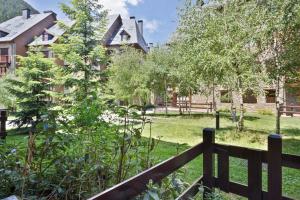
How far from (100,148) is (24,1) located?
37.5m

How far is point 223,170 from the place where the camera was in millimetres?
2166

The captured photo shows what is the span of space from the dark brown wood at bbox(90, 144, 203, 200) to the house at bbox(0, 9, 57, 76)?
2708 cm

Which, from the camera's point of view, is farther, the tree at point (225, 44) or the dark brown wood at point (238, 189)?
the tree at point (225, 44)

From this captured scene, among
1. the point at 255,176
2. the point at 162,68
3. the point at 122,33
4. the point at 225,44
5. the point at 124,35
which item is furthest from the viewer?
the point at 122,33

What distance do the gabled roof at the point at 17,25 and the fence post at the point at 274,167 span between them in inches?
1129

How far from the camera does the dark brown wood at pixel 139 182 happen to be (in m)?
1.06

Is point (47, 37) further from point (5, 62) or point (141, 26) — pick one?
point (141, 26)

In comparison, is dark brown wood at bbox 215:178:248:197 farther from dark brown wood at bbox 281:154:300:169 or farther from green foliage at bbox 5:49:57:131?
green foliage at bbox 5:49:57:131

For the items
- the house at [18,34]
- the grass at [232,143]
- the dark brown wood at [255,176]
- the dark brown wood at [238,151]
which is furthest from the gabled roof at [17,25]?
the dark brown wood at [255,176]

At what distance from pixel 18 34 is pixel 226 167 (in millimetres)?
28558

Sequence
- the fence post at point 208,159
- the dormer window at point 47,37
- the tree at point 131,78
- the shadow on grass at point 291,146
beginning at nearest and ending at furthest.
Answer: the fence post at point 208,159 < the shadow on grass at point 291,146 < the tree at point 131,78 < the dormer window at point 47,37

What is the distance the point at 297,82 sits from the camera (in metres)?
8.95

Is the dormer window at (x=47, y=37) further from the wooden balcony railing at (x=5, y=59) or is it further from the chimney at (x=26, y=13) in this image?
the wooden balcony railing at (x=5, y=59)

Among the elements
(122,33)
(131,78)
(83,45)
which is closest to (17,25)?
(122,33)
